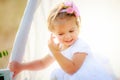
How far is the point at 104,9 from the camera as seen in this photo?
1142 mm

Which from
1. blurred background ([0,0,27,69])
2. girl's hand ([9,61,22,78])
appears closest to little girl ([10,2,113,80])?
girl's hand ([9,61,22,78])

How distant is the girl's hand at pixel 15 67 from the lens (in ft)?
3.85

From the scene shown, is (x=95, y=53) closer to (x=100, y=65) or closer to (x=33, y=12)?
(x=100, y=65)

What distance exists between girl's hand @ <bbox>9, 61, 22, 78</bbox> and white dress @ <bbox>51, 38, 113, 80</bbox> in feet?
0.53

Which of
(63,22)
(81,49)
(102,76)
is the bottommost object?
(102,76)

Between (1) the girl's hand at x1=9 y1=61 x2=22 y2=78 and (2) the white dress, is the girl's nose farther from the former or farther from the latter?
(1) the girl's hand at x1=9 y1=61 x2=22 y2=78

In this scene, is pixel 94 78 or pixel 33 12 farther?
pixel 33 12

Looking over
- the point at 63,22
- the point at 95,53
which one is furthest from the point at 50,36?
the point at 95,53

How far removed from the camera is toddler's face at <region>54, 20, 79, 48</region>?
3.59 feet

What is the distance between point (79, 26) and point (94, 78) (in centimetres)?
23

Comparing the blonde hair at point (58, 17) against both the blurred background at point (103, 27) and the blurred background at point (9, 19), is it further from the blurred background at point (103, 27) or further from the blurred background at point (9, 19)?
the blurred background at point (9, 19)

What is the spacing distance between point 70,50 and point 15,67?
26cm

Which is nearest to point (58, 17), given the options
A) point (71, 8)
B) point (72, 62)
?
point (71, 8)

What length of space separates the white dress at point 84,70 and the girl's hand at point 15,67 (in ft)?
0.53
